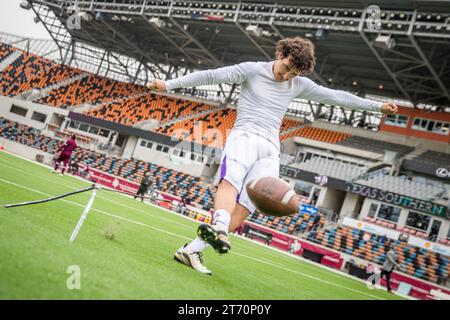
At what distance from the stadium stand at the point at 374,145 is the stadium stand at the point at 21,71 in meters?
32.4

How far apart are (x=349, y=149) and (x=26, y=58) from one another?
36.4m

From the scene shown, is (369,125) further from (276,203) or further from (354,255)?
(276,203)

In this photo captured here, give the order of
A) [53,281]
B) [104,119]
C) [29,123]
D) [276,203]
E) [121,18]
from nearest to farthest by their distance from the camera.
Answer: [53,281] → [276,203] → [121,18] → [104,119] → [29,123]

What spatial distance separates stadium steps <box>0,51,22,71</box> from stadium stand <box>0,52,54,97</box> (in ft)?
0.78

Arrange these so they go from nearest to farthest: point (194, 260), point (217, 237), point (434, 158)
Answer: point (217, 237)
point (194, 260)
point (434, 158)

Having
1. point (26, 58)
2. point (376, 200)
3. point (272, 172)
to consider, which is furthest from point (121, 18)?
point (272, 172)

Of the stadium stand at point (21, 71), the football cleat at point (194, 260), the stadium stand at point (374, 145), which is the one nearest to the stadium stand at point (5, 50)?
the stadium stand at point (21, 71)

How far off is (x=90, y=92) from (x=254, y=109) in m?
46.0

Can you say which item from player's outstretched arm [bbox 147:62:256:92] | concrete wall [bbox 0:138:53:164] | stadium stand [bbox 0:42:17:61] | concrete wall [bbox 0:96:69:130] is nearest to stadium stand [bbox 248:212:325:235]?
concrete wall [bbox 0:138:53:164]

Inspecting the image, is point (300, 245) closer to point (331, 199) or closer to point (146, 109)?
point (331, 199)

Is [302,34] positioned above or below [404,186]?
above

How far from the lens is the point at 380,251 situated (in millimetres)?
24312

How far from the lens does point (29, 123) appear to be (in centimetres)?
4575

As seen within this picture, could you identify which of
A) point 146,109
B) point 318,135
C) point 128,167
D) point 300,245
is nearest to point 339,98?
point 300,245
